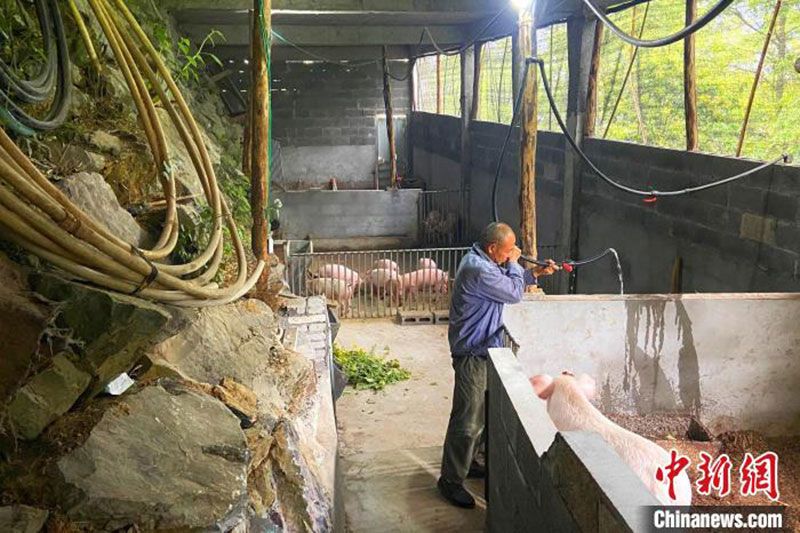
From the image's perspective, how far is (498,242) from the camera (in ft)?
15.5

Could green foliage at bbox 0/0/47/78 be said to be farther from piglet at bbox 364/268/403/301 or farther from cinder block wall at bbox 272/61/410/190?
cinder block wall at bbox 272/61/410/190

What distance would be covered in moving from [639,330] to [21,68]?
14.7 ft

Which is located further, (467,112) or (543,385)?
(467,112)

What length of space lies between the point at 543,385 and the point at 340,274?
5665 millimetres

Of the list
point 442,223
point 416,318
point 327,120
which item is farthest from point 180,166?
point 327,120

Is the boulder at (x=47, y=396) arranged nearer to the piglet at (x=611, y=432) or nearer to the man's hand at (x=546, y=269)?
the piglet at (x=611, y=432)

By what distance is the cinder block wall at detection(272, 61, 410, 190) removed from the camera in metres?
18.7

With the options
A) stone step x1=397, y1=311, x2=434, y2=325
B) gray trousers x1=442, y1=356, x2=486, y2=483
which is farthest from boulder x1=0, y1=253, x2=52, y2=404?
stone step x1=397, y1=311, x2=434, y2=325

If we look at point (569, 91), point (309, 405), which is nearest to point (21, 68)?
point (309, 405)

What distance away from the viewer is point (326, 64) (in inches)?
734

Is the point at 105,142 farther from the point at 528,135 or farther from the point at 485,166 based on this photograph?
the point at 485,166

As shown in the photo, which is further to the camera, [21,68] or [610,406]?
[610,406]

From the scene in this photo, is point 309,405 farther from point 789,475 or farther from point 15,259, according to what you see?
point 789,475

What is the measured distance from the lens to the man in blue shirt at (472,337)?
4.71 m
